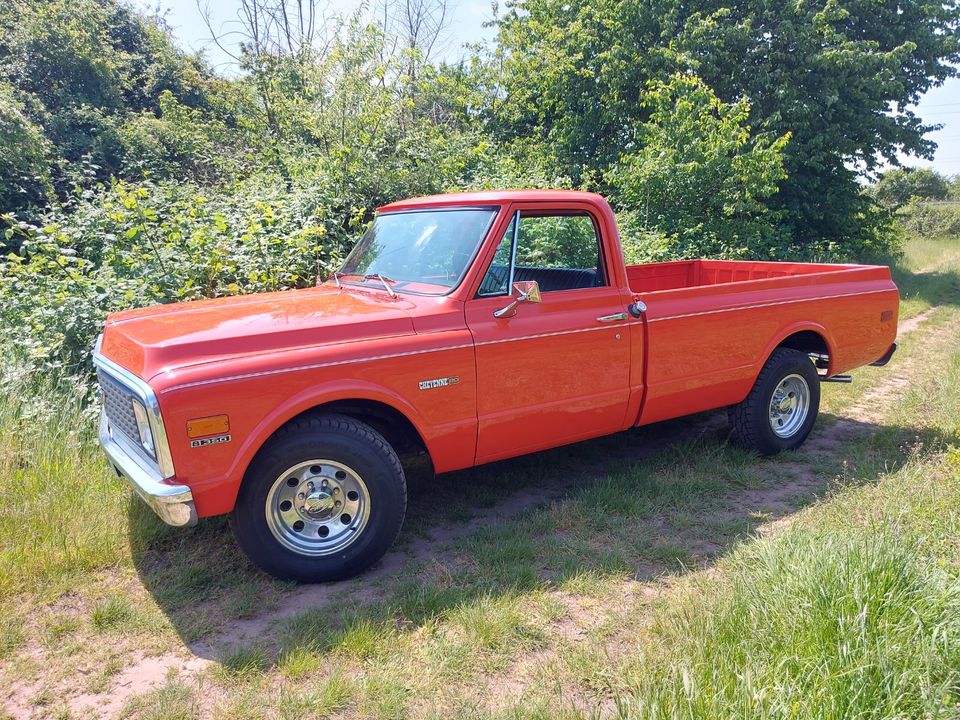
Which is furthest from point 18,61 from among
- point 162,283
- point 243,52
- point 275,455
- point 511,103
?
point 275,455

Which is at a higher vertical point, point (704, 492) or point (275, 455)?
point (275, 455)

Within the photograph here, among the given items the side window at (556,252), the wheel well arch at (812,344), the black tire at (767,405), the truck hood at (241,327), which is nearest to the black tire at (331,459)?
the truck hood at (241,327)

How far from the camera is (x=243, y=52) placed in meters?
17.4

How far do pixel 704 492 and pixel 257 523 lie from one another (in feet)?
9.75

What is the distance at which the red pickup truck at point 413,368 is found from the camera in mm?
3301

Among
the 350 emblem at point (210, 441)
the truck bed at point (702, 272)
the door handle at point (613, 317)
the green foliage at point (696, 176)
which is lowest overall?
the 350 emblem at point (210, 441)

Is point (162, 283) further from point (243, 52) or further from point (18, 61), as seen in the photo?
point (18, 61)

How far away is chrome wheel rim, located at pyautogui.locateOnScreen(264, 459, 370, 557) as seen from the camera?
3.52 metres

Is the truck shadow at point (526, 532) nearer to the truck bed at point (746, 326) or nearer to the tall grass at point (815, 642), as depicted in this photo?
the truck bed at point (746, 326)

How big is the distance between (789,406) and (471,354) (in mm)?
3142

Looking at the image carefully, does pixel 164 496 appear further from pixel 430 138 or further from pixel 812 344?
pixel 430 138

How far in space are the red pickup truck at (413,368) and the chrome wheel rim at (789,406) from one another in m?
0.08

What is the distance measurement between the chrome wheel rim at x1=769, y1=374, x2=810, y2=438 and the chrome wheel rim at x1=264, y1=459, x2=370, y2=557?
11.4 ft

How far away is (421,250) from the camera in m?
4.42
